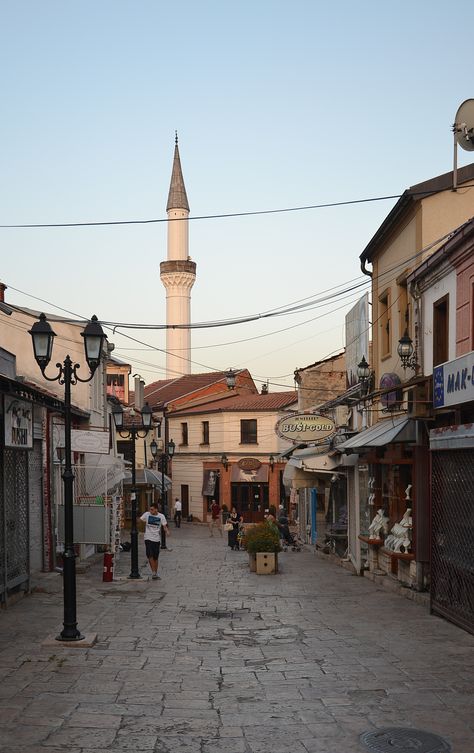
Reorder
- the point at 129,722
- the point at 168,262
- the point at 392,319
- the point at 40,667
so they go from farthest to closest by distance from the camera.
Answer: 1. the point at 168,262
2. the point at 392,319
3. the point at 40,667
4. the point at 129,722

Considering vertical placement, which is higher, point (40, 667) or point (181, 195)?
point (181, 195)

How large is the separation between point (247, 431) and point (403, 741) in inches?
1865

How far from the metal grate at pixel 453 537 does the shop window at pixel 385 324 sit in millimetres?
7138

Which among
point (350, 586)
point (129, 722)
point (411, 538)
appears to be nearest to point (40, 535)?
point (350, 586)

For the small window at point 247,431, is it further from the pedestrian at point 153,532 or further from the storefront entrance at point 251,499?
the pedestrian at point 153,532

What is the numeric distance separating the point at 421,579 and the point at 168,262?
201 feet

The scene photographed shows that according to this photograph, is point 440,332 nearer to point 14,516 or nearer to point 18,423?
point 18,423

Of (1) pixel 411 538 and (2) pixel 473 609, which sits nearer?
(2) pixel 473 609

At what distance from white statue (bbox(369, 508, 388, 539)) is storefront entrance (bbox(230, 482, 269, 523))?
34.7m

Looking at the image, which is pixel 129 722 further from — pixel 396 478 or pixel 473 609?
pixel 396 478

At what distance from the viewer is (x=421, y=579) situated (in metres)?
15.5

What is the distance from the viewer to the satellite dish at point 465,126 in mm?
14995

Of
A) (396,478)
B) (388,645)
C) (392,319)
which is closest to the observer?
(388,645)

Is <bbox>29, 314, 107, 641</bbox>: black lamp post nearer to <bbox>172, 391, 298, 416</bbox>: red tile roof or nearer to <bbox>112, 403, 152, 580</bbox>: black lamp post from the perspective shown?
<bbox>112, 403, 152, 580</bbox>: black lamp post
